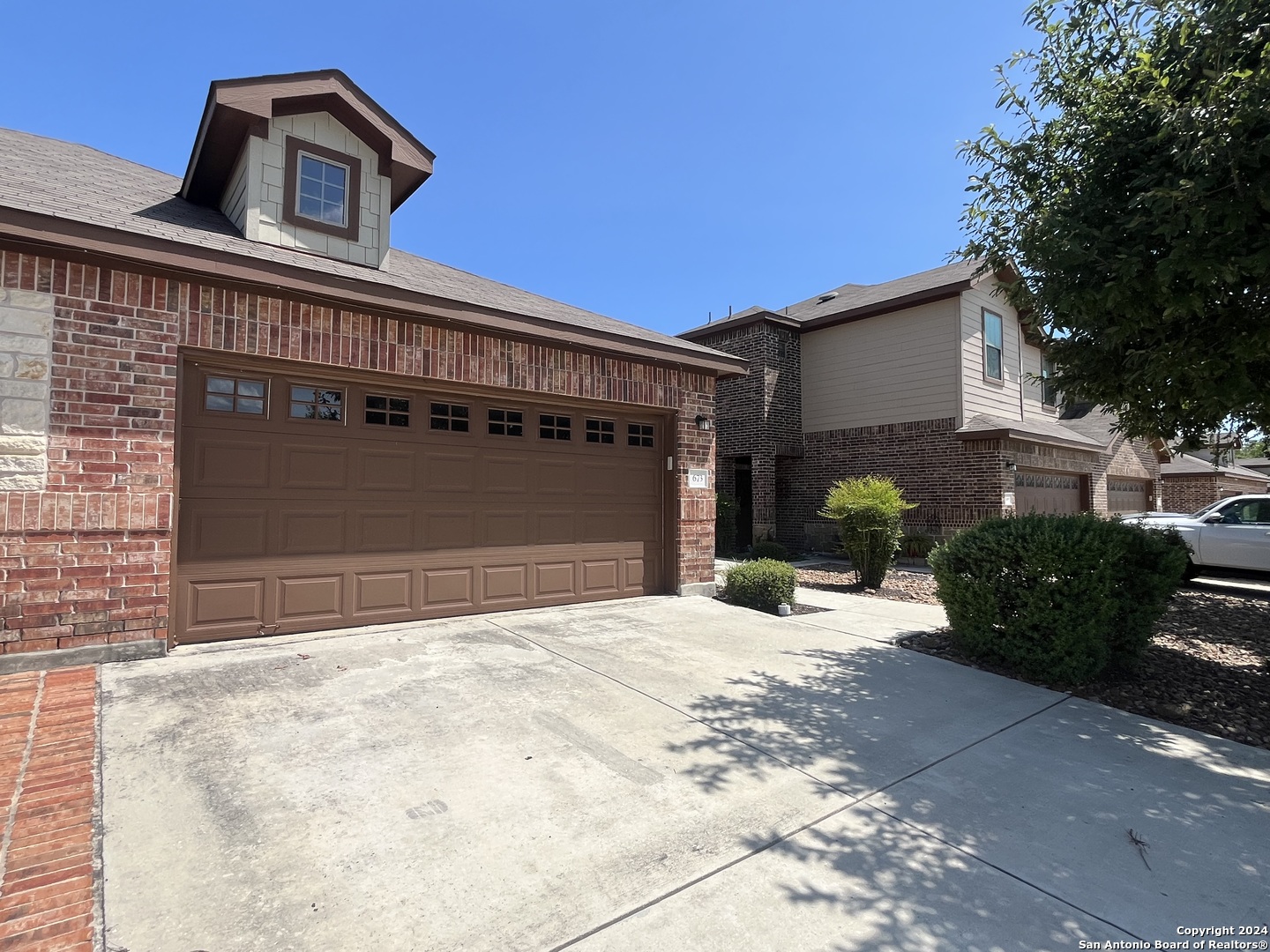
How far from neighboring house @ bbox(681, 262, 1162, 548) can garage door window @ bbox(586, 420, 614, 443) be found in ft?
27.4

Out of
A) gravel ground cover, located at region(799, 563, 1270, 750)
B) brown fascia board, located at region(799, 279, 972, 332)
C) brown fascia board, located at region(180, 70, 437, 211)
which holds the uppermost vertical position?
brown fascia board, located at region(799, 279, 972, 332)

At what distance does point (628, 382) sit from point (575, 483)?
1.50 m

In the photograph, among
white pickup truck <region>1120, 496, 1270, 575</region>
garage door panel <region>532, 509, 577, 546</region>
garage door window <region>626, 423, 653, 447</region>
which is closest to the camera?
garage door panel <region>532, 509, 577, 546</region>

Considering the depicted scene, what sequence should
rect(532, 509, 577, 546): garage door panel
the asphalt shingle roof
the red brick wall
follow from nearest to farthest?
1. the asphalt shingle roof
2. rect(532, 509, 577, 546): garage door panel
3. the red brick wall

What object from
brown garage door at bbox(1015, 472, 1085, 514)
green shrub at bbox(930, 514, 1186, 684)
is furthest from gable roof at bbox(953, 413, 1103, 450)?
green shrub at bbox(930, 514, 1186, 684)

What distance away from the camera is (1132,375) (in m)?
4.73

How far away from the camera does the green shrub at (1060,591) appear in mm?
5191

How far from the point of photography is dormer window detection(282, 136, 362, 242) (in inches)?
269

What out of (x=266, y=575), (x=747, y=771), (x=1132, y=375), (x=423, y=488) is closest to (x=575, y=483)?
(x=423, y=488)

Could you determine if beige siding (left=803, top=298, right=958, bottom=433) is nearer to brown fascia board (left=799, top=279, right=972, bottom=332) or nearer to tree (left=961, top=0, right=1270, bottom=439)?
brown fascia board (left=799, top=279, right=972, bottom=332)

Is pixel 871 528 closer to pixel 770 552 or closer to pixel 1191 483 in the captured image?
pixel 770 552

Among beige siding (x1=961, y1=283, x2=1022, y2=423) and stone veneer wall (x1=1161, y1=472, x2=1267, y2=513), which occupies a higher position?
beige siding (x1=961, y1=283, x2=1022, y2=423)

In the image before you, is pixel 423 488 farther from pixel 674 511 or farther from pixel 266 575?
pixel 674 511

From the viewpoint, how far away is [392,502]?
6.54 meters
